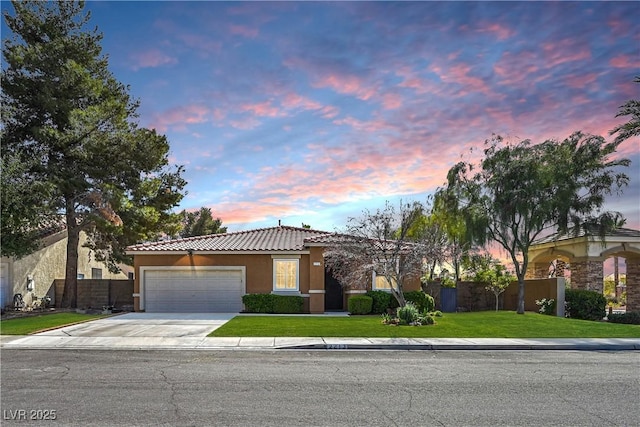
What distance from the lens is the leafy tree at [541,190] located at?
26.6 m

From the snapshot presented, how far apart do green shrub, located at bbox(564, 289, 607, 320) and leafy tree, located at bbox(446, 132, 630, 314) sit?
7.76 ft

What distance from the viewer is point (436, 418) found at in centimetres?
756

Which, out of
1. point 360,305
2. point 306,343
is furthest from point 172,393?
point 360,305

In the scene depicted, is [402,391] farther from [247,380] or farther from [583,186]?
[583,186]

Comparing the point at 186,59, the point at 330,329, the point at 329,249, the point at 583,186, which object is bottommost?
the point at 330,329

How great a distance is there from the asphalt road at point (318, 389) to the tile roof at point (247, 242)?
12.9m

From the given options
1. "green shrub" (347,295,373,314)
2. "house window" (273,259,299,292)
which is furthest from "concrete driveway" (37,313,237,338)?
"green shrub" (347,295,373,314)

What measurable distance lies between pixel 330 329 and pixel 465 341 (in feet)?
15.1

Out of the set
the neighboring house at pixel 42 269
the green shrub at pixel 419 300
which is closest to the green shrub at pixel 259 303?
the green shrub at pixel 419 300

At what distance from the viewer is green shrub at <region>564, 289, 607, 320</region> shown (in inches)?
1031

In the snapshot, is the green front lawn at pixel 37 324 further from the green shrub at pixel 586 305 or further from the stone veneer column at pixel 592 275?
the stone veneer column at pixel 592 275

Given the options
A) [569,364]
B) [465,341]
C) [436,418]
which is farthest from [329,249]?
[436,418]

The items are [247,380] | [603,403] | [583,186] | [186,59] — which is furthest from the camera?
[583,186]

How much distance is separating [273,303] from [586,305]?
1515cm
